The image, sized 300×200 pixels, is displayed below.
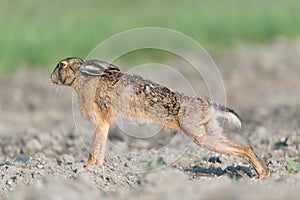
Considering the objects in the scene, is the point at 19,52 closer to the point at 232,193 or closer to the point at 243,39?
the point at 243,39

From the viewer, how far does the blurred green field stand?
1650cm

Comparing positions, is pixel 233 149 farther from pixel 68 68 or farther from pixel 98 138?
pixel 68 68

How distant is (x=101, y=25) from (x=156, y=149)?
10.9m

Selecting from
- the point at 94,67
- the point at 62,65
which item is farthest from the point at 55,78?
the point at 94,67

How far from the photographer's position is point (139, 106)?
655cm

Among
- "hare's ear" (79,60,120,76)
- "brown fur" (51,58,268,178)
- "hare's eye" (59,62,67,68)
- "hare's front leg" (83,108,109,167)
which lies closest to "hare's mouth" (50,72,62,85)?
"brown fur" (51,58,268,178)

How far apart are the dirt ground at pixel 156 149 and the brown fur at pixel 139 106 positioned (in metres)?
0.26

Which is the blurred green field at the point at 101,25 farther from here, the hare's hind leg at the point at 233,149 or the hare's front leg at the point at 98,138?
the hare's hind leg at the point at 233,149

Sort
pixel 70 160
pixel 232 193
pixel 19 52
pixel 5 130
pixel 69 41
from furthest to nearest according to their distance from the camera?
pixel 69 41
pixel 19 52
pixel 5 130
pixel 70 160
pixel 232 193

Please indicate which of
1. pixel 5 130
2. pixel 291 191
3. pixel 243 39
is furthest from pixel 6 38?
pixel 291 191

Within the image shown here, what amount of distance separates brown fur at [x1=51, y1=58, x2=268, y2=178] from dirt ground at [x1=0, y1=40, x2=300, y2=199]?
0.26 meters

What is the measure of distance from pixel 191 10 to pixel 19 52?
9.61 metres

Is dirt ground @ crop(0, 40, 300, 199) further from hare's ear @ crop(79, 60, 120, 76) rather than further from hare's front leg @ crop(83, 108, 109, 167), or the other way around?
hare's ear @ crop(79, 60, 120, 76)

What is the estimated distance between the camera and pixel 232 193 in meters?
4.81
